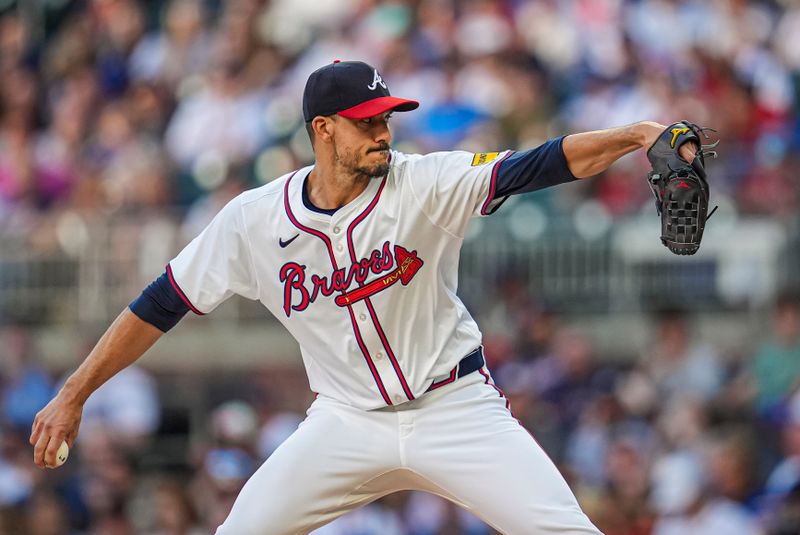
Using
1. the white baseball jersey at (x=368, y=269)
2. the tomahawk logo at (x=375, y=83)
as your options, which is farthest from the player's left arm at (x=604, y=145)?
the tomahawk logo at (x=375, y=83)

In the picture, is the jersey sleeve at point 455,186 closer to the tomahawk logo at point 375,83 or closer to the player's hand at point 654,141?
the tomahawk logo at point 375,83

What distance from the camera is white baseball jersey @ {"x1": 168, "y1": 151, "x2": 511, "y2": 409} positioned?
5.59m

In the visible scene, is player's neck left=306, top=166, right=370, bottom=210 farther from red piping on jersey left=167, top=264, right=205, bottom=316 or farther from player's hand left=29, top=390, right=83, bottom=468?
player's hand left=29, top=390, right=83, bottom=468

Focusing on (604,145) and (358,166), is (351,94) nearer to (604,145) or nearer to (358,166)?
(358,166)

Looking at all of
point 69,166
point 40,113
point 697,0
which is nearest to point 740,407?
point 697,0

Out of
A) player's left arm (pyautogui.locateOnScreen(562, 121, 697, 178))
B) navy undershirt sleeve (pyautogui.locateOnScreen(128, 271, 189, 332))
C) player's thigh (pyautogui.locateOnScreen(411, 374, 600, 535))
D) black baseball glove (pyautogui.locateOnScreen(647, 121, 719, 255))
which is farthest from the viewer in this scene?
navy undershirt sleeve (pyautogui.locateOnScreen(128, 271, 189, 332))

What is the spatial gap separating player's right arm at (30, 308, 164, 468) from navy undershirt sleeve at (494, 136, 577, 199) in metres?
1.56

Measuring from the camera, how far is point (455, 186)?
549 cm

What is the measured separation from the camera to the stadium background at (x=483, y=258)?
9453 mm

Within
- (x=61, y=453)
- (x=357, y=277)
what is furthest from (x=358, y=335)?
(x=61, y=453)

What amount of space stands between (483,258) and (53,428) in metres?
5.54

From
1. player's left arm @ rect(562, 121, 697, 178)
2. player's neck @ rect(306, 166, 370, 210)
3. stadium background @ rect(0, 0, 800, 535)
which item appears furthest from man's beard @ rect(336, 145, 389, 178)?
stadium background @ rect(0, 0, 800, 535)

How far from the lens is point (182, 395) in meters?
11.8

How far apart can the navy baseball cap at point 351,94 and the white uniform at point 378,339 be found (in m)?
0.28
